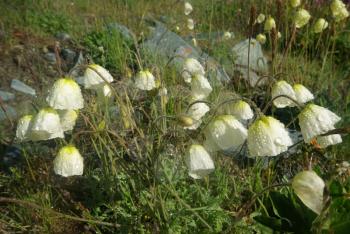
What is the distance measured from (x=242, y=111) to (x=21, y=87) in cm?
287

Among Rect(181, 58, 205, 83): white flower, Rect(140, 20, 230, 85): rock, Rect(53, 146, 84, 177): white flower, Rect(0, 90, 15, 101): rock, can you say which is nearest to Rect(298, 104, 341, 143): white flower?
Rect(181, 58, 205, 83): white flower

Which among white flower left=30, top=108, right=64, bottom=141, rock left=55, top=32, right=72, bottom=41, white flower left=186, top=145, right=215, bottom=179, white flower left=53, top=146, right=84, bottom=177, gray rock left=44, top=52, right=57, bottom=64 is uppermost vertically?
white flower left=30, top=108, right=64, bottom=141

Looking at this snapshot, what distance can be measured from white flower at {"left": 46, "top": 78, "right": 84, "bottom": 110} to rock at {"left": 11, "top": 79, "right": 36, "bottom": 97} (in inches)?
102

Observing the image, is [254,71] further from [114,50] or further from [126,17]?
[126,17]

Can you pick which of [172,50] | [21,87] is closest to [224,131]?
[21,87]

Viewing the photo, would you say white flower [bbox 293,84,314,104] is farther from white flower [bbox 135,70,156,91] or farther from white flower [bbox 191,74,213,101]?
white flower [bbox 135,70,156,91]

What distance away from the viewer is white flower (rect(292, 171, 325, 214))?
51.6 inches

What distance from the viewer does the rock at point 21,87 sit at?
13.5 feet

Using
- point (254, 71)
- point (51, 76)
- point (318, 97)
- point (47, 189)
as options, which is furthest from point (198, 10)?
point (47, 189)

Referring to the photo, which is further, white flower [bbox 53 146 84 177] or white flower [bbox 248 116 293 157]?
white flower [bbox 53 146 84 177]

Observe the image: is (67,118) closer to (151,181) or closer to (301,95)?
(151,181)

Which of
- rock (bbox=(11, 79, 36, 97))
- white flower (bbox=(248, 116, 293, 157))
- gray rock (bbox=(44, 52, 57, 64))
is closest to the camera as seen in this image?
white flower (bbox=(248, 116, 293, 157))

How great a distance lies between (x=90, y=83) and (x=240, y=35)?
439 centimetres

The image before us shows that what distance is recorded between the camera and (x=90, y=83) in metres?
1.90
